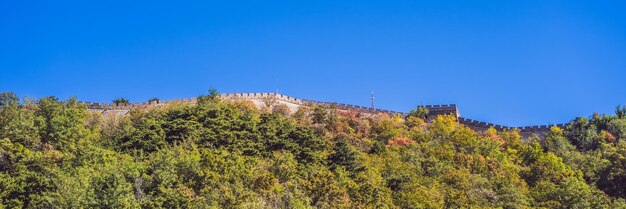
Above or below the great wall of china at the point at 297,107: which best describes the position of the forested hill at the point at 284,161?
below

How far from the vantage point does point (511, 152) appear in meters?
81.6

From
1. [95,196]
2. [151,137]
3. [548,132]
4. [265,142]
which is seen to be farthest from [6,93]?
[548,132]

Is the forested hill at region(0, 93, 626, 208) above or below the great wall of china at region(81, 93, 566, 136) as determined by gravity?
below

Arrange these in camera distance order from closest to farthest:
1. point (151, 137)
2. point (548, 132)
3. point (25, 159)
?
point (25, 159)
point (151, 137)
point (548, 132)

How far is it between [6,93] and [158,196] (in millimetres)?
23625

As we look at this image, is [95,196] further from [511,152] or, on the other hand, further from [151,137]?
[511,152]

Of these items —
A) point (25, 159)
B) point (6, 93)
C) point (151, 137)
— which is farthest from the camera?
point (6, 93)

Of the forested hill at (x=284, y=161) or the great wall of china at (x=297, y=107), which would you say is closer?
the forested hill at (x=284, y=161)

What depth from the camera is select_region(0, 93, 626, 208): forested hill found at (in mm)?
47844

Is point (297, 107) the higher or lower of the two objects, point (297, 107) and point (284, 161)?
the higher

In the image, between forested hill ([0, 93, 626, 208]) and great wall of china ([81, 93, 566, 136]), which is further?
great wall of china ([81, 93, 566, 136])

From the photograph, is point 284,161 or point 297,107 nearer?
point 284,161

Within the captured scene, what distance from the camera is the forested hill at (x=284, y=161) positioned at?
157 ft

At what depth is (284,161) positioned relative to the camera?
5766 centimetres
